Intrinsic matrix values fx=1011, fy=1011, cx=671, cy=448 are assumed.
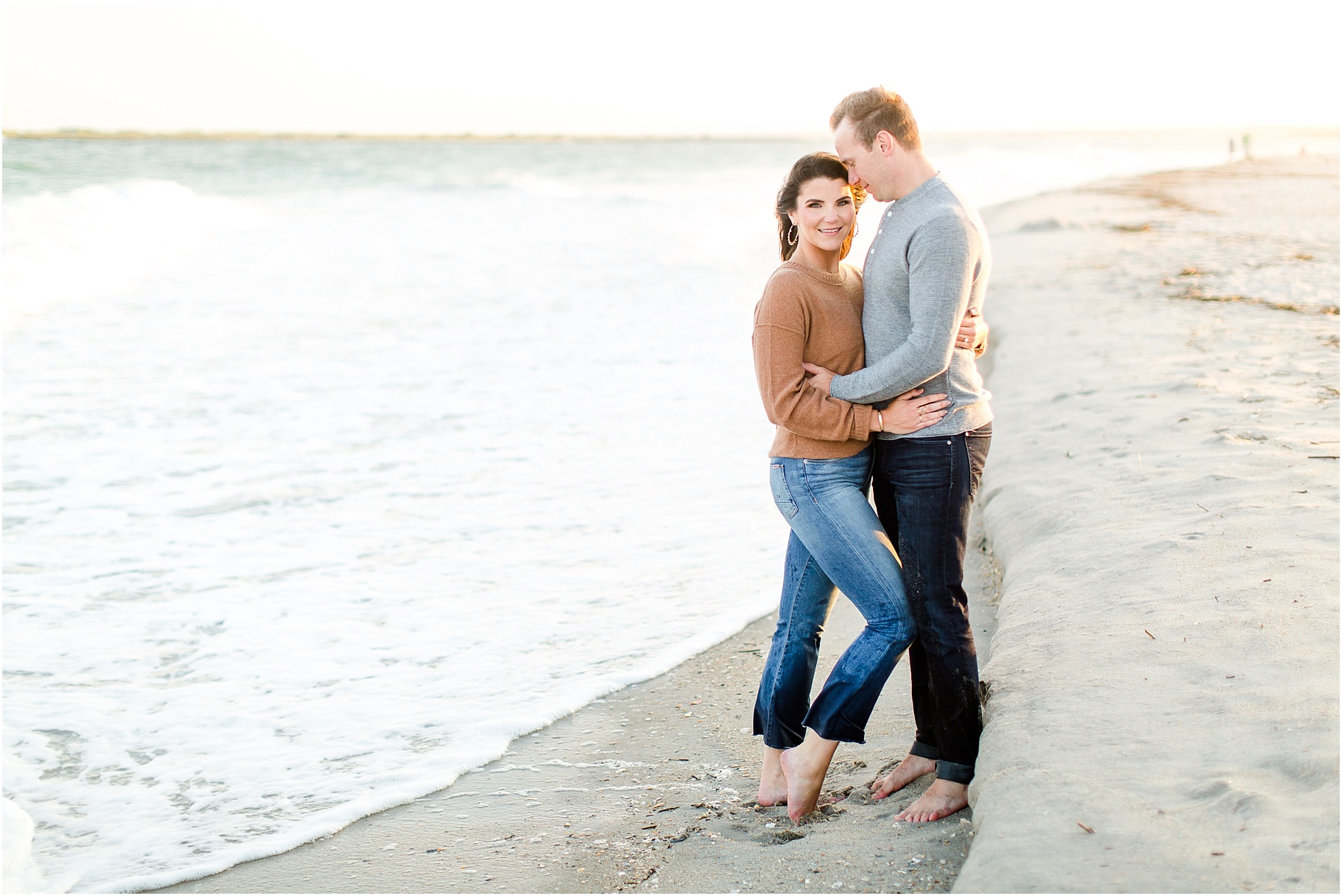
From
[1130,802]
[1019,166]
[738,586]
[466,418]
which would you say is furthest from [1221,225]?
[1019,166]

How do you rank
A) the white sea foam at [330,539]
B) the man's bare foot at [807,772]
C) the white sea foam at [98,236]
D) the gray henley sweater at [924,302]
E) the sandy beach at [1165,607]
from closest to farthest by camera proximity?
the sandy beach at [1165,607] < the gray henley sweater at [924,302] < the man's bare foot at [807,772] < the white sea foam at [330,539] < the white sea foam at [98,236]

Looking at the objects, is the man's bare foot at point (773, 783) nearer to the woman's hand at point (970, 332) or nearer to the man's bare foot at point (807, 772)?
the man's bare foot at point (807, 772)

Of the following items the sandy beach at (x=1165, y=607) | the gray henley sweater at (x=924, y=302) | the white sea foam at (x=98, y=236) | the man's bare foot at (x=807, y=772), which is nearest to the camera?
the sandy beach at (x=1165, y=607)

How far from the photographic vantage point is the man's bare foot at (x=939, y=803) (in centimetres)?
281

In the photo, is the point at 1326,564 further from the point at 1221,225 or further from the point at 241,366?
the point at 1221,225

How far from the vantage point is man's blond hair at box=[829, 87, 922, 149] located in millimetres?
2691

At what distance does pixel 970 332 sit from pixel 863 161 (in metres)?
0.55

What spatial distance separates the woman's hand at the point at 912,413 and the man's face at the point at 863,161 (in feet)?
1.79

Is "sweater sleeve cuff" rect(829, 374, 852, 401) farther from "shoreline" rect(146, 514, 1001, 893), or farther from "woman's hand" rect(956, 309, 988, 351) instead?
"shoreline" rect(146, 514, 1001, 893)

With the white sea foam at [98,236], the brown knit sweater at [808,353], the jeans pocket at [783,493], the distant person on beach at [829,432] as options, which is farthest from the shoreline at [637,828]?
the white sea foam at [98,236]

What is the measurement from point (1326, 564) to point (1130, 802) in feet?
4.89

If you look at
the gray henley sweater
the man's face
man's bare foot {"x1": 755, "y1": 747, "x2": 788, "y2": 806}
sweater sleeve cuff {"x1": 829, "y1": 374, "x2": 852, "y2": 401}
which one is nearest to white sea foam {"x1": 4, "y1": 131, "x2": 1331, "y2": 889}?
man's bare foot {"x1": 755, "y1": 747, "x2": 788, "y2": 806}

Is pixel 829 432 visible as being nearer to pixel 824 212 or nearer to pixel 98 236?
pixel 824 212

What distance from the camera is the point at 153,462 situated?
726 centimetres
